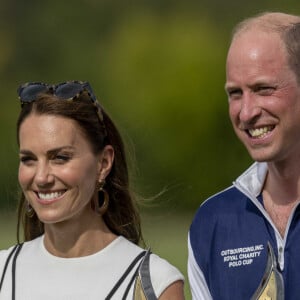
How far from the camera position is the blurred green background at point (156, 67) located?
26.1 meters

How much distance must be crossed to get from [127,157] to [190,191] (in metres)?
21.0

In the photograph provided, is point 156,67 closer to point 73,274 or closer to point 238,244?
point 238,244

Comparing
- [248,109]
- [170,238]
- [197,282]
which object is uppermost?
[170,238]

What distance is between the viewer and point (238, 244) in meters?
4.26

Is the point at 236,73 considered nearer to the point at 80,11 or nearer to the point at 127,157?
the point at 127,157

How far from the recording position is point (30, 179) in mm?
4012

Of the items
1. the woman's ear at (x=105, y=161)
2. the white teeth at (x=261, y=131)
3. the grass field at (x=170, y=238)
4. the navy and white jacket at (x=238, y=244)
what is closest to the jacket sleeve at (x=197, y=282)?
the navy and white jacket at (x=238, y=244)

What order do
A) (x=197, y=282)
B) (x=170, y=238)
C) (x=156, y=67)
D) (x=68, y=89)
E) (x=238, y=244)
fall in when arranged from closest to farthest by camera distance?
(x=68, y=89)
(x=238, y=244)
(x=197, y=282)
(x=170, y=238)
(x=156, y=67)

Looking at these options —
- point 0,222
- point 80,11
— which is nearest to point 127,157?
point 0,222

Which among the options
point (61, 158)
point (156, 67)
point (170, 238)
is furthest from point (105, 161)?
point (156, 67)

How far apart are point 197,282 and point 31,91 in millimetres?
919

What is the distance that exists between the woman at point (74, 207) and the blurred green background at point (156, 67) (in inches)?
691

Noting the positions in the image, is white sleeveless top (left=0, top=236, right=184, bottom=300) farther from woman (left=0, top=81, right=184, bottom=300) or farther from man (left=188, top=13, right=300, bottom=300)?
man (left=188, top=13, right=300, bottom=300)

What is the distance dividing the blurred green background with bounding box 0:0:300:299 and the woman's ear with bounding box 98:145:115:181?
17.6 meters
